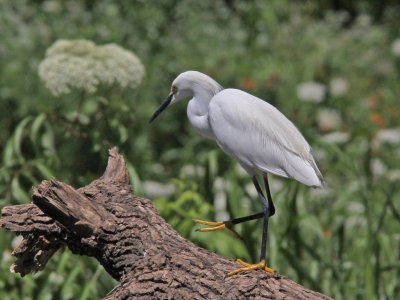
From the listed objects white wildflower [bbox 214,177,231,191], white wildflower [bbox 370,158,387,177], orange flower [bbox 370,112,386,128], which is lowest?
white wildflower [bbox 214,177,231,191]

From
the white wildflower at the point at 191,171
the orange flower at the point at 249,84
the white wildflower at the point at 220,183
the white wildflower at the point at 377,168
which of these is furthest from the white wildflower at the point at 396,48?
the white wildflower at the point at 220,183

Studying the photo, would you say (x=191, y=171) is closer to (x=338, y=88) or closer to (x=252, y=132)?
(x=338, y=88)

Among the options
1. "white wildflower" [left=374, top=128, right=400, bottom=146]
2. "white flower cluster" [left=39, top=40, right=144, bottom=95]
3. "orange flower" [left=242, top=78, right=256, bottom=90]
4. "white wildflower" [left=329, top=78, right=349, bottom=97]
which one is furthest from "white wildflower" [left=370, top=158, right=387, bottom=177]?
"white flower cluster" [left=39, top=40, right=144, bottom=95]

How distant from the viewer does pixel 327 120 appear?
6.25 m

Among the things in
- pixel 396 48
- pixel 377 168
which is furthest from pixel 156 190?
pixel 396 48

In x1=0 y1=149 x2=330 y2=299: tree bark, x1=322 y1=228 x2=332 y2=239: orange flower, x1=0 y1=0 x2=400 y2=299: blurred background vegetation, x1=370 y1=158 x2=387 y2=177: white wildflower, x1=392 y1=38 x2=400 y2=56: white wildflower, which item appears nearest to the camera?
x1=0 y1=149 x2=330 y2=299: tree bark

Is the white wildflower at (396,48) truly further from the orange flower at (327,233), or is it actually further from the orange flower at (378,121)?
the orange flower at (327,233)

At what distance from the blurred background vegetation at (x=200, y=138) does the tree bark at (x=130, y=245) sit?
1.02 m

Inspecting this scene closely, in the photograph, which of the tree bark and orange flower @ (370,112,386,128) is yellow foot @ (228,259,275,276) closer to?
the tree bark

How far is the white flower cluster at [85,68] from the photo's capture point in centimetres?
418

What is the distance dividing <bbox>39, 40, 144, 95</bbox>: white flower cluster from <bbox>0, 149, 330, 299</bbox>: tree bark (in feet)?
4.63

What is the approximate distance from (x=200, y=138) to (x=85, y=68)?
1.48m

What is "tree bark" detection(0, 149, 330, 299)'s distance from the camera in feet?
8.71

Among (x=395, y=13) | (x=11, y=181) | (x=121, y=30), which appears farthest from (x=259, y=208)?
(x=395, y=13)
